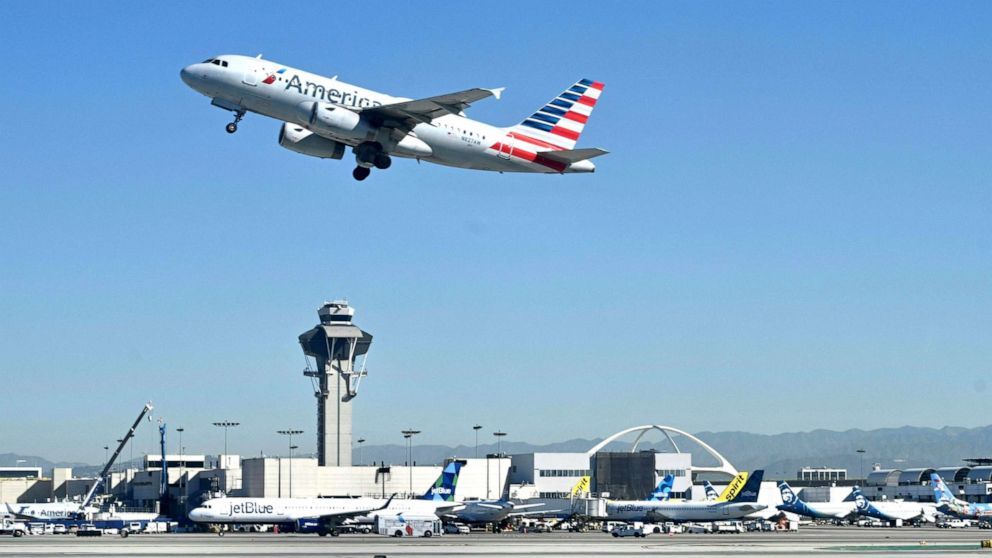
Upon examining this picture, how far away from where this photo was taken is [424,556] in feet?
280

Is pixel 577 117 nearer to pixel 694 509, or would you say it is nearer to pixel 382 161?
pixel 382 161

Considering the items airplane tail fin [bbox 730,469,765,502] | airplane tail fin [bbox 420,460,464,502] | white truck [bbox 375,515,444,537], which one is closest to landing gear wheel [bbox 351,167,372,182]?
white truck [bbox 375,515,444,537]

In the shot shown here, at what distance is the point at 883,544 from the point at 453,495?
6059cm

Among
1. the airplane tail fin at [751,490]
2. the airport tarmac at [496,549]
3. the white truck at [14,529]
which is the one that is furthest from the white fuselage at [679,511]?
the white truck at [14,529]

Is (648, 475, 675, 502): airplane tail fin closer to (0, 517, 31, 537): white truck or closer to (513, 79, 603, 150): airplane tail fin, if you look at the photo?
(0, 517, 31, 537): white truck

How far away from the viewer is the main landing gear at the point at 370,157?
276ft

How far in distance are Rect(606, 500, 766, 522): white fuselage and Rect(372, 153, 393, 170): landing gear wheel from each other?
274ft

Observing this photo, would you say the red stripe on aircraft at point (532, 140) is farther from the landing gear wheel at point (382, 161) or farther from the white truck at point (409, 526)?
the white truck at point (409, 526)

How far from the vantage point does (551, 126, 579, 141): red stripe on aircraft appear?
303ft

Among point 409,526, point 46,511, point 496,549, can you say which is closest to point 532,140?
point 496,549

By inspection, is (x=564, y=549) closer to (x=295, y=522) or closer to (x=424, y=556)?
(x=424, y=556)

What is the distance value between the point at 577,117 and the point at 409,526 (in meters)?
57.3

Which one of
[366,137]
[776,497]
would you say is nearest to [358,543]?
[366,137]

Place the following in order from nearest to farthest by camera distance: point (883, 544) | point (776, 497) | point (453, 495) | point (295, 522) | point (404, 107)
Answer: point (404, 107) < point (883, 544) < point (295, 522) < point (453, 495) < point (776, 497)
